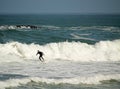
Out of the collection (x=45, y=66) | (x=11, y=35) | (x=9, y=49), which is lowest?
(x=45, y=66)

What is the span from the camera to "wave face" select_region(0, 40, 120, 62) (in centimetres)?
2808

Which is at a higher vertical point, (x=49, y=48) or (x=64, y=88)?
(x=49, y=48)

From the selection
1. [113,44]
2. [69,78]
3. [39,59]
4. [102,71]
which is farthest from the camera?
[113,44]

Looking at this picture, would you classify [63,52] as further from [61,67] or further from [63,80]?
[63,80]

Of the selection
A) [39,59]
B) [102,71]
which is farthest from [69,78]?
[39,59]

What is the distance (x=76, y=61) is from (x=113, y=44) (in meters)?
8.31

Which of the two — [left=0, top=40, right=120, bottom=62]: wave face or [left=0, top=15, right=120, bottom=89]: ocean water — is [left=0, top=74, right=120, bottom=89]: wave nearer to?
[left=0, top=15, right=120, bottom=89]: ocean water

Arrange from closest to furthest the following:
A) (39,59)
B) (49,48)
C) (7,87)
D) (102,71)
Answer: (7,87)
(102,71)
(39,59)
(49,48)

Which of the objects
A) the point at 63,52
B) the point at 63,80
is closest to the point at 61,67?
A: the point at 63,80

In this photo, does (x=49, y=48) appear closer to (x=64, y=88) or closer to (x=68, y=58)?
(x=68, y=58)

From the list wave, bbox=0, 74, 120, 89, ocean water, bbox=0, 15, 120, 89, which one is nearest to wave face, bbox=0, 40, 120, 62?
ocean water, bbox=0, 15, 120, 89

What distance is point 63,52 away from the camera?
29.9m

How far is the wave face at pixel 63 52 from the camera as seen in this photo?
2808 cm

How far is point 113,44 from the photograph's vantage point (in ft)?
112
